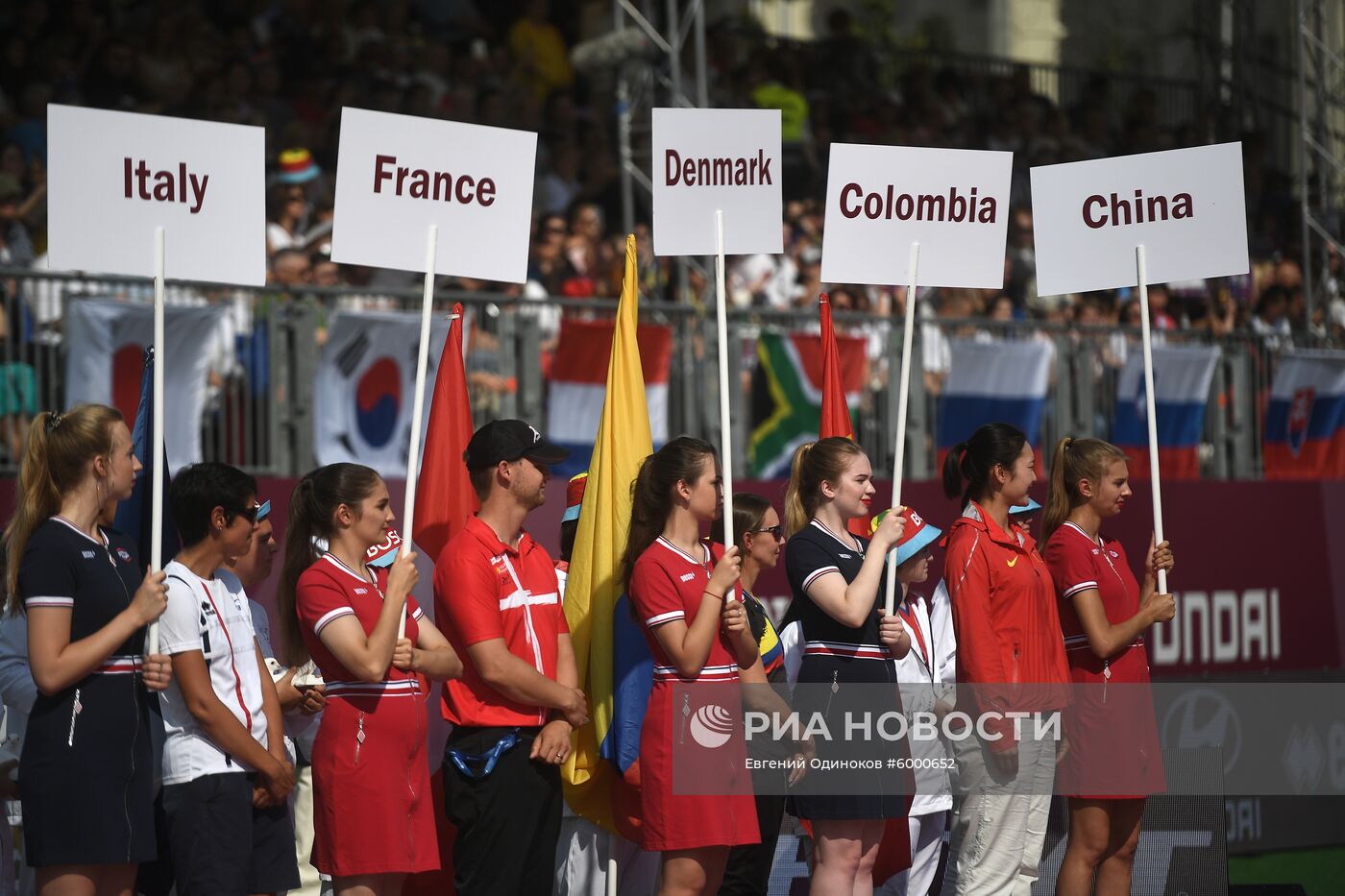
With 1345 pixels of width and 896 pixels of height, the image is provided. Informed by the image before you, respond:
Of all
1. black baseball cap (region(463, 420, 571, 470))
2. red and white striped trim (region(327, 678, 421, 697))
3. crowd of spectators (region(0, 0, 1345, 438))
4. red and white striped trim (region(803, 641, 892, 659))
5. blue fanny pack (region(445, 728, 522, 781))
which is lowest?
blue fanny pack (region(445, 728, 522, 781))

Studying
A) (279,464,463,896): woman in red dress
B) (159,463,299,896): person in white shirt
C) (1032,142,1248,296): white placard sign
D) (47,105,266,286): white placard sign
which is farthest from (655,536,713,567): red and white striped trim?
(1032,142,1248,296): white placard sign

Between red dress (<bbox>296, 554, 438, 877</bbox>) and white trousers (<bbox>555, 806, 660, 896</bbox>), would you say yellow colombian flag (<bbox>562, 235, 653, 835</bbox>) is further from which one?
red dress (<bbox>296, 554, 438, 877</bbox>)

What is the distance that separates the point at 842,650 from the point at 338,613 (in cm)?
160

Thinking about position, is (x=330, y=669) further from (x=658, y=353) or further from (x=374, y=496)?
(x=658, y=353)

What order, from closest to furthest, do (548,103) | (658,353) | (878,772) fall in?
1. (878,772)
2. (658,353)
3. (548,103)

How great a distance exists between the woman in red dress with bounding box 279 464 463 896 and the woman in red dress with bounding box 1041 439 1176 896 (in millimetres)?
2266

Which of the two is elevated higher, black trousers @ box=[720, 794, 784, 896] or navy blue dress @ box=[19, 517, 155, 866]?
navy blue dress @ box=[19, 517, 155, 866]

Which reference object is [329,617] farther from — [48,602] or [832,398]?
[832,398]

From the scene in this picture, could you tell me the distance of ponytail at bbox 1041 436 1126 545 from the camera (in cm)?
629

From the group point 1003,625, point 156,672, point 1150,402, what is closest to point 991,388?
point 1150,402

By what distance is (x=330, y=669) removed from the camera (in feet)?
16.6

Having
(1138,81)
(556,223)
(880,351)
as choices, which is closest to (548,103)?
(556,223)

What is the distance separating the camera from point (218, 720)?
483 cm

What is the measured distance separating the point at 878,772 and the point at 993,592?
782 mm
